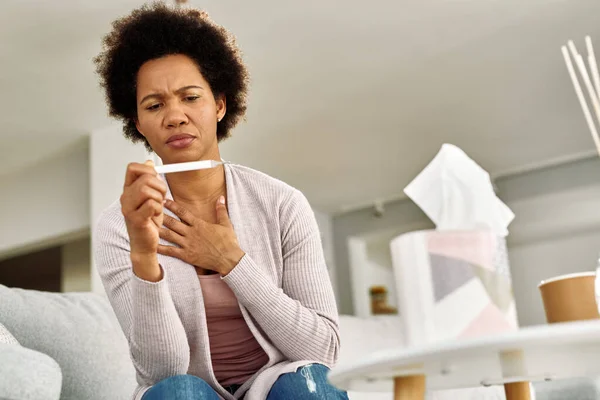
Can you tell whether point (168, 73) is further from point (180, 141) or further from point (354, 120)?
point (354, 120)

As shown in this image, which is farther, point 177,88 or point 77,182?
point 77,182

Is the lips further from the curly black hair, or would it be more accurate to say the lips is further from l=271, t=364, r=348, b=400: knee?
l=271, t=364, r=348, b=400: knee

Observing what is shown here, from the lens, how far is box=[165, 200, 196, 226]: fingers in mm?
1219

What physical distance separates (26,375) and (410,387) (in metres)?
0.51

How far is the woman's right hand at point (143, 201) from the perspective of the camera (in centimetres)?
87

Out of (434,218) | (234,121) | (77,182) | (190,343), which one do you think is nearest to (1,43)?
(77,182)

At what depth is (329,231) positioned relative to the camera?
590 cm

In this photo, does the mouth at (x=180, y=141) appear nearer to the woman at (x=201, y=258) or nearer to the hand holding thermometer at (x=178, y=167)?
the woman at (x=201, y=258)

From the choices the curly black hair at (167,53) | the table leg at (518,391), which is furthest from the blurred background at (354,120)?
the table leg at (518,391)

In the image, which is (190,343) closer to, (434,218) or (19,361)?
(19,361)

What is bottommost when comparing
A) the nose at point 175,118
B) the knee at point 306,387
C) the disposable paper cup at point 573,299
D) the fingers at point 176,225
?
the knee at point 306,387

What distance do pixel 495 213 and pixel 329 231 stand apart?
5.25 meters

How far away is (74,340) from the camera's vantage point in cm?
151

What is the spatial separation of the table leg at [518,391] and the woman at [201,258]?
0.26m
